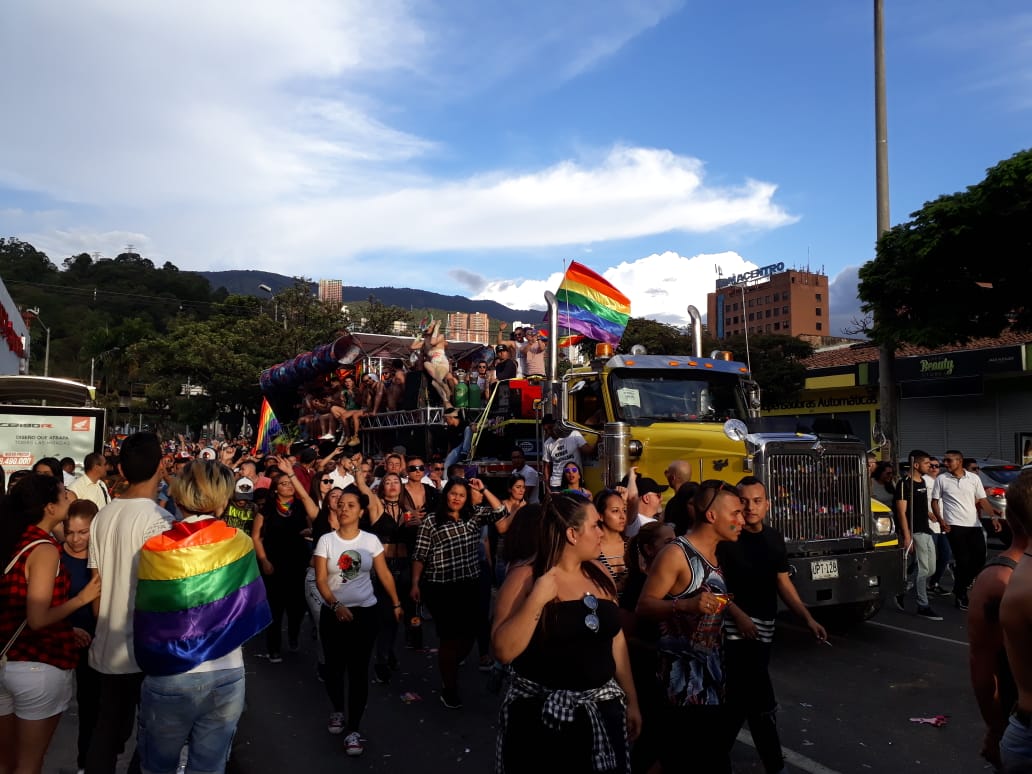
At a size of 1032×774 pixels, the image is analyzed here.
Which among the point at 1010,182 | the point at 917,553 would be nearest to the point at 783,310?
the point at 1010,182

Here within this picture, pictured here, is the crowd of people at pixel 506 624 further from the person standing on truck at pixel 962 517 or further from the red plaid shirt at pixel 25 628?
the person standing on truck at pixel 962 517

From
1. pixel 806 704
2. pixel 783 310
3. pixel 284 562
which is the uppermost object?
pixel 783 310

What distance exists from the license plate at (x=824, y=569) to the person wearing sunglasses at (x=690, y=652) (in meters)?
3.40

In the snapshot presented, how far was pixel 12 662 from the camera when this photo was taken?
11.7ft

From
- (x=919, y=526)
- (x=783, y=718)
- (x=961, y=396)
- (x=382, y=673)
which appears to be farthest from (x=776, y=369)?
(x=382, y=673)

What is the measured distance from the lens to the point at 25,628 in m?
3.54

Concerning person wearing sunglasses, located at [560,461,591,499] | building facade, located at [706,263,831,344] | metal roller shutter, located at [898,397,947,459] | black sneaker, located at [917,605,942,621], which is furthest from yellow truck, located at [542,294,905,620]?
building facade, located at [706,263,831,344]

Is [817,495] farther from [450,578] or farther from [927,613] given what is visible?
[450,578]

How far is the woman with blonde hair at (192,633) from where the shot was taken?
3115 mm

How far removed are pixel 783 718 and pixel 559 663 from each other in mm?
3443

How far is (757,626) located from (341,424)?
41.4ft

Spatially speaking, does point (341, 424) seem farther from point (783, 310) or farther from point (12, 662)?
point (783, 310)

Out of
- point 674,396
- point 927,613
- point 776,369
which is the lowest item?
point 927,613

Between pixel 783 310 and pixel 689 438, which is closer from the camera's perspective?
pixel 689 438
